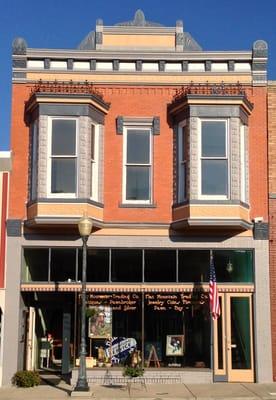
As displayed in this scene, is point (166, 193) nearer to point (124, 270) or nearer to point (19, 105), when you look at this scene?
point (124, 270)

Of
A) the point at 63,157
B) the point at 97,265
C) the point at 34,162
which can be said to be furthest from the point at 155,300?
the point at 34,162

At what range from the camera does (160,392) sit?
16750 mm

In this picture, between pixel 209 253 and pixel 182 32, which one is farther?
pixel 182 32

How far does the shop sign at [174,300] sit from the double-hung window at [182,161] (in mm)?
2829

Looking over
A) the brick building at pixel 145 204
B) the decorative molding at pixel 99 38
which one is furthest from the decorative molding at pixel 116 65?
the decorative molding at pixel 99 38

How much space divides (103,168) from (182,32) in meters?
5.12

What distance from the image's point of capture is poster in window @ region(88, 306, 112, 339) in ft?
61.8

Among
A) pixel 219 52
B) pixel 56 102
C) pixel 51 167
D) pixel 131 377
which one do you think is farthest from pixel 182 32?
pixel 131 377

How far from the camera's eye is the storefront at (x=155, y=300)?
18594 millimetres

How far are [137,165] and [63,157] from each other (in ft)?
7.58

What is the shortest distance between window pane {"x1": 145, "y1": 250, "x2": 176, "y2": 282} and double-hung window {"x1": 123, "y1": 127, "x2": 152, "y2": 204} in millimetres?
1598

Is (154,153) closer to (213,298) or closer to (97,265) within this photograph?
(97,265)

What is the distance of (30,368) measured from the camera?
62.3 ft

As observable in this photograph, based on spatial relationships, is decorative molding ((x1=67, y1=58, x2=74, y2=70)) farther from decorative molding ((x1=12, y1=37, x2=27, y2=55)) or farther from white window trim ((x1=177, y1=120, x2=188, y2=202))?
white window trim ((x1=177, y1=120, x2=188, y2=202))
